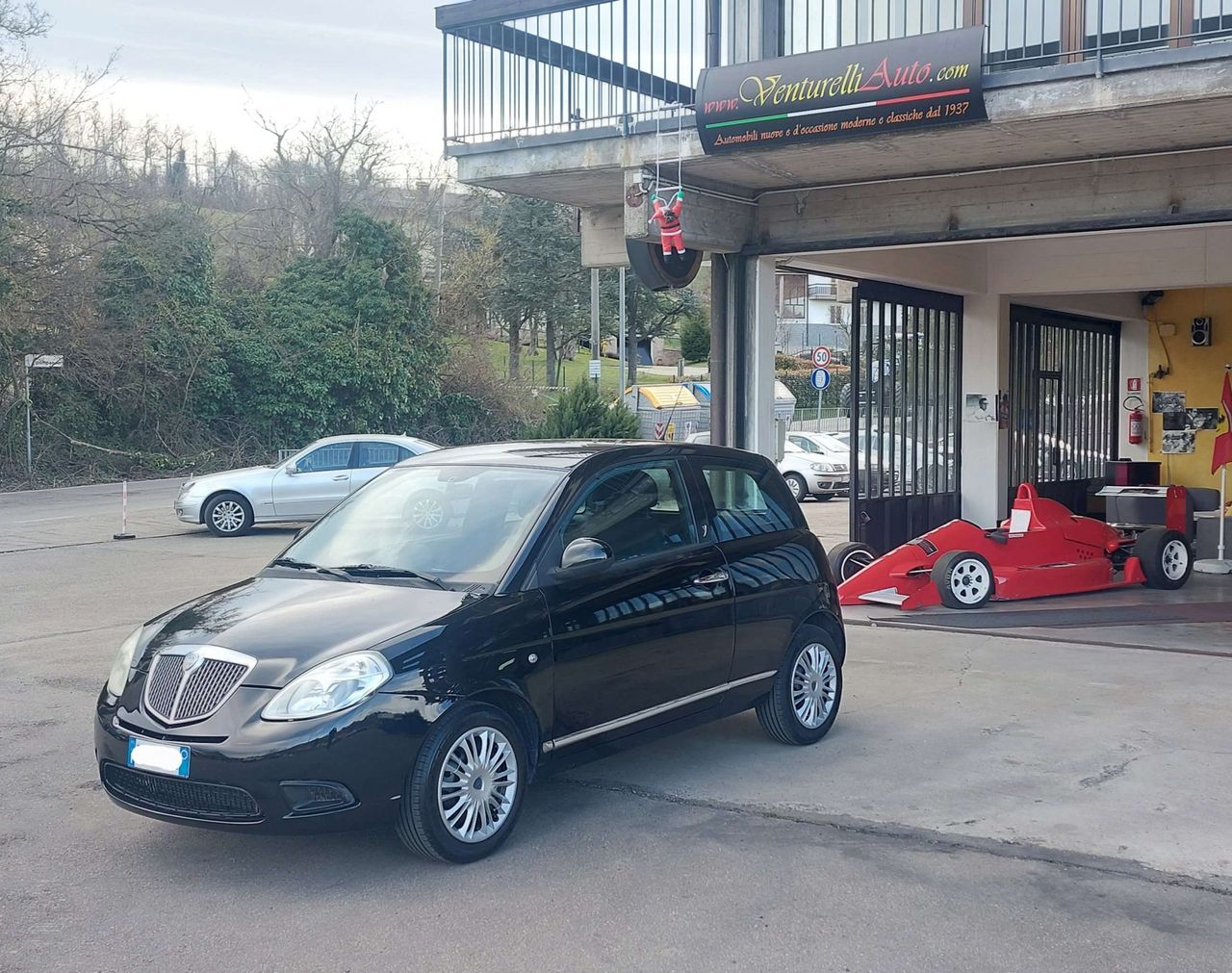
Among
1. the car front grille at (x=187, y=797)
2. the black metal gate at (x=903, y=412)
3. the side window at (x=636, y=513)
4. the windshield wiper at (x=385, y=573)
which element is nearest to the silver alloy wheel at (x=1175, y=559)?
the black metal gate at (x=903, y=412)

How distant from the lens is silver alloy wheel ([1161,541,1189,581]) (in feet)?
44.2

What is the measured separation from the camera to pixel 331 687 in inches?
192

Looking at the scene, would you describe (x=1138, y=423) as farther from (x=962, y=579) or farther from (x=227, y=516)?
(x=227, y=516)

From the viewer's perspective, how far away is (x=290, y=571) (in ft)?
20.0

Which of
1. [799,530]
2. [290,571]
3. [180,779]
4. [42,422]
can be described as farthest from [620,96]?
[42,422]

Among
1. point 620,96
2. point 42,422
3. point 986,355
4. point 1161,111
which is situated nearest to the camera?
point 1161,111

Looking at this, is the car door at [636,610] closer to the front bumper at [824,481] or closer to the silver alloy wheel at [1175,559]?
the silver alloy wheel at [1175,559]

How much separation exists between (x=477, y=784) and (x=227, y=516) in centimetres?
1485

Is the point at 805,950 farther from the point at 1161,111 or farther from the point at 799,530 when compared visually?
the point at 1161,111

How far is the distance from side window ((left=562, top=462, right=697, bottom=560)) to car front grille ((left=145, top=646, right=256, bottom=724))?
5.20ft

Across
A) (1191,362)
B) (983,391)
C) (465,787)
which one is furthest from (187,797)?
(1191,362)

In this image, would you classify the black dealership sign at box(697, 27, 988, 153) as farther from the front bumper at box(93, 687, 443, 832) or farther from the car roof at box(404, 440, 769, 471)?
the front bumper at box(93, 687, 443, 832)

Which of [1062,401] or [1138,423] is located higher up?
[1062,401]

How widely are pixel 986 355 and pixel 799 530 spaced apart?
936 cm
